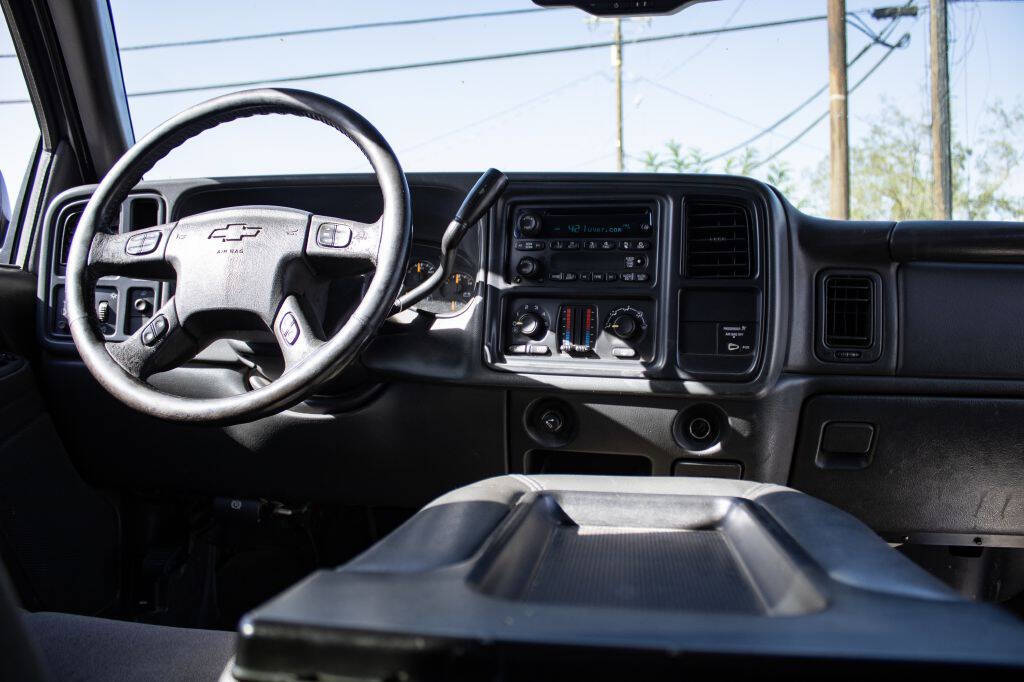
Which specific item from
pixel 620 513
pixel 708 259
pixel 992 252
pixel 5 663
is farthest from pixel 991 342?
pixel 5 663

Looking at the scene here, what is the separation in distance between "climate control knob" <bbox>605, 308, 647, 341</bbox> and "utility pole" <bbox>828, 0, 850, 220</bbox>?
29.0 inches

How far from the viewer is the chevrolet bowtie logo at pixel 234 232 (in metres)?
1.66

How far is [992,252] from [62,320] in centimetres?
241

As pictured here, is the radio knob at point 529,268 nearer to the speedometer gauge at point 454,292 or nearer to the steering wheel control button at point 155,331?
the speedometer gauge at point 454,292

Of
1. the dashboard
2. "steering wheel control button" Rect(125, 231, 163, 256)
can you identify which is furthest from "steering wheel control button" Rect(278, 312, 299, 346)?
the dashboard

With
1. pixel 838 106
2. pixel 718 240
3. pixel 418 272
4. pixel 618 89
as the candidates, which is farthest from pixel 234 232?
pixel 618 89

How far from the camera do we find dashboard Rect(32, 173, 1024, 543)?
202 cm

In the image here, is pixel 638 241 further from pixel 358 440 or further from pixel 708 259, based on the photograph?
pixel 358 440

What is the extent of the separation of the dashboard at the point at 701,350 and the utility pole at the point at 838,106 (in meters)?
0.38

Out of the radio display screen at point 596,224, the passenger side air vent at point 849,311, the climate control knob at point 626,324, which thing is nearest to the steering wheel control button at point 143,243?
the radio display screen at point 596,224

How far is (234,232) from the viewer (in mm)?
1669

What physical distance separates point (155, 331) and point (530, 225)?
90 centimetres

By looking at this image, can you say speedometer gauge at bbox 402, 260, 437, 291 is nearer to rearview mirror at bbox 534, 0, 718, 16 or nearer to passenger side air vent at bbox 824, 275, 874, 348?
rearview mirror at bbox 534, 0, 718, 16

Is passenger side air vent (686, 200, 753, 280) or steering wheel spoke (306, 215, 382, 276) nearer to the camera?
steering wheel spoke (306, 215, 382, 276)
